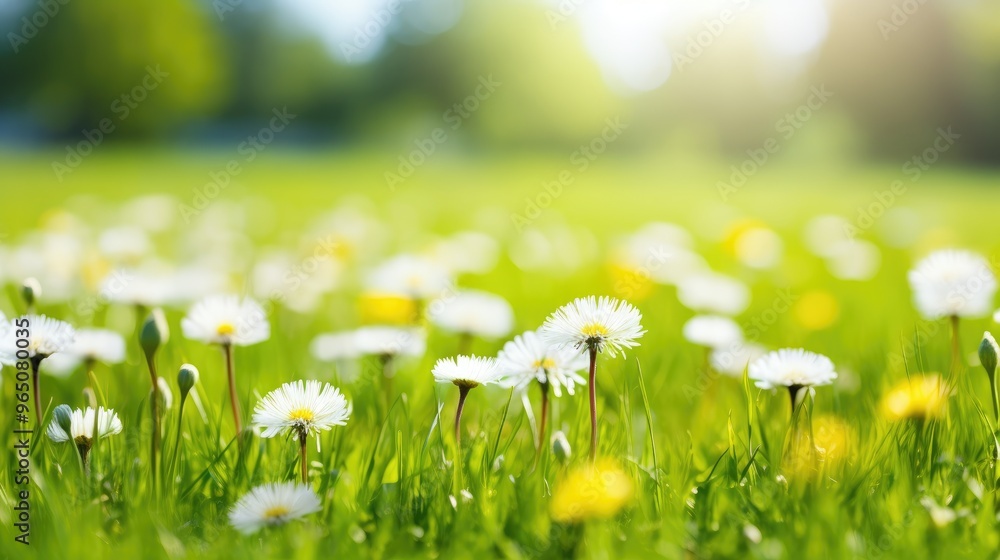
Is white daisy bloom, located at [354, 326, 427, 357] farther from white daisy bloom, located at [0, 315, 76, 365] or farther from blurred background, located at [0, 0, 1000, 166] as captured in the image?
blurred background, located at [0, 0, 1000, 166]

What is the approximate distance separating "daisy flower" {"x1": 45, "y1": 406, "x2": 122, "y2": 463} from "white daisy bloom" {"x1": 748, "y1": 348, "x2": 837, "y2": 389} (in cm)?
94

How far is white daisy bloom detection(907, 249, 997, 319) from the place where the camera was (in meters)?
1.31

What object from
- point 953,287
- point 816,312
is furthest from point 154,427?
point 816,312

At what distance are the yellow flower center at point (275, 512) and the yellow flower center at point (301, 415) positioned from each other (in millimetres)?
126

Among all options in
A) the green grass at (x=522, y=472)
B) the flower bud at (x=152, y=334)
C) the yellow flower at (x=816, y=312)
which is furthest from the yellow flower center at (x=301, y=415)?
the yellow flower at (x=816, y=312)

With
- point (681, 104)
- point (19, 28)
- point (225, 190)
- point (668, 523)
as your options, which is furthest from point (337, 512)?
point (681, 104)

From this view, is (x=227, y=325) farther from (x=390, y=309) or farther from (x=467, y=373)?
(x=390, y=309)

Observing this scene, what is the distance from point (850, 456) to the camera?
1141 mm

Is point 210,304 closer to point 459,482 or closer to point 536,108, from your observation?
point 459,482

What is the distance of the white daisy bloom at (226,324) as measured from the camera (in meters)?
1.29

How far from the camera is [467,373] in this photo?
1084 millimetres

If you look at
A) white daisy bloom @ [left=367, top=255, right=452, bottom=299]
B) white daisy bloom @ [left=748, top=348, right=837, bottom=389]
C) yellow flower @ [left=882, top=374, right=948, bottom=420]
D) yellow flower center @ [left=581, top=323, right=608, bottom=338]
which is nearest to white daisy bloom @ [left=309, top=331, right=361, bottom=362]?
white daisy bloom @ [left=367, top=255, right=452, bottom=299]

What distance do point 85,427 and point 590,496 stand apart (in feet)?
2.37

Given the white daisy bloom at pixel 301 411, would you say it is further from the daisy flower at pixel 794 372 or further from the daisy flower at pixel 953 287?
the daisy flower at pixel 953 287
